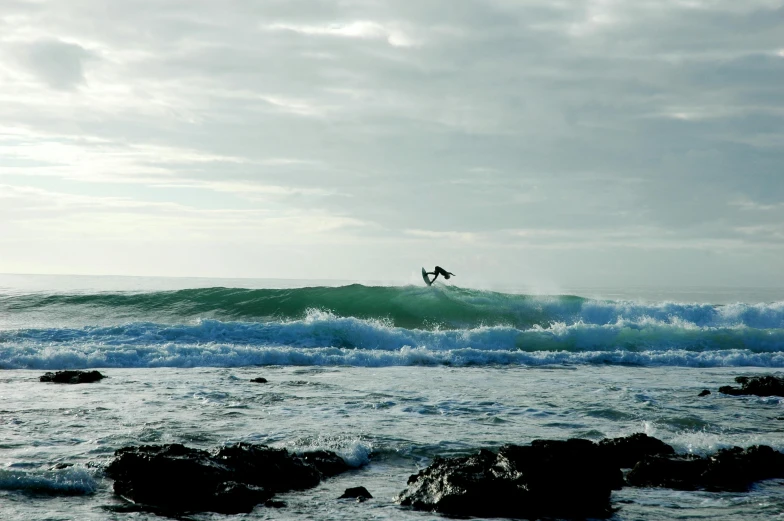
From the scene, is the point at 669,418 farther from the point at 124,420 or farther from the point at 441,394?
the point at 124,420

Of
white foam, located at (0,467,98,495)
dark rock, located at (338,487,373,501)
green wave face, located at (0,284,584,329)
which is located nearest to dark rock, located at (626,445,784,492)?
dark rock, located at (338,487,373,501)

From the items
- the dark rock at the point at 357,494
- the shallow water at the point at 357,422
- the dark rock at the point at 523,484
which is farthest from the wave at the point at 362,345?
the dark rock at the point at 523,484

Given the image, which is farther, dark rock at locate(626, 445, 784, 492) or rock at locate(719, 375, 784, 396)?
rock at locate(719, 375, 784, 396)

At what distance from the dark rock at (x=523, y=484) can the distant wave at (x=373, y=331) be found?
1391 cm

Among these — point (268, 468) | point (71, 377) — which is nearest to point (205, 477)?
point (268, 468)

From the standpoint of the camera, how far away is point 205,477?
6.95m

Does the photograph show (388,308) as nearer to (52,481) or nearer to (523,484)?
(52,481)

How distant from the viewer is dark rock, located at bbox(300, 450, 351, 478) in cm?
814

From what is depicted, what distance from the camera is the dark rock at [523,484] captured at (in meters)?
6.61

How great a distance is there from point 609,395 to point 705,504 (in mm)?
7460

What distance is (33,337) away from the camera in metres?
22.8

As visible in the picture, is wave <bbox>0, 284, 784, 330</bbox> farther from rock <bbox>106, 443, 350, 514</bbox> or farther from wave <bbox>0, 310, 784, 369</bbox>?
rock <bbox>106, 443, 350, 514</bbox>

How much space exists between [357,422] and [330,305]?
24092 mm

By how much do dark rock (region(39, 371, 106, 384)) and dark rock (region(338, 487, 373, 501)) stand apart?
1015 cm
